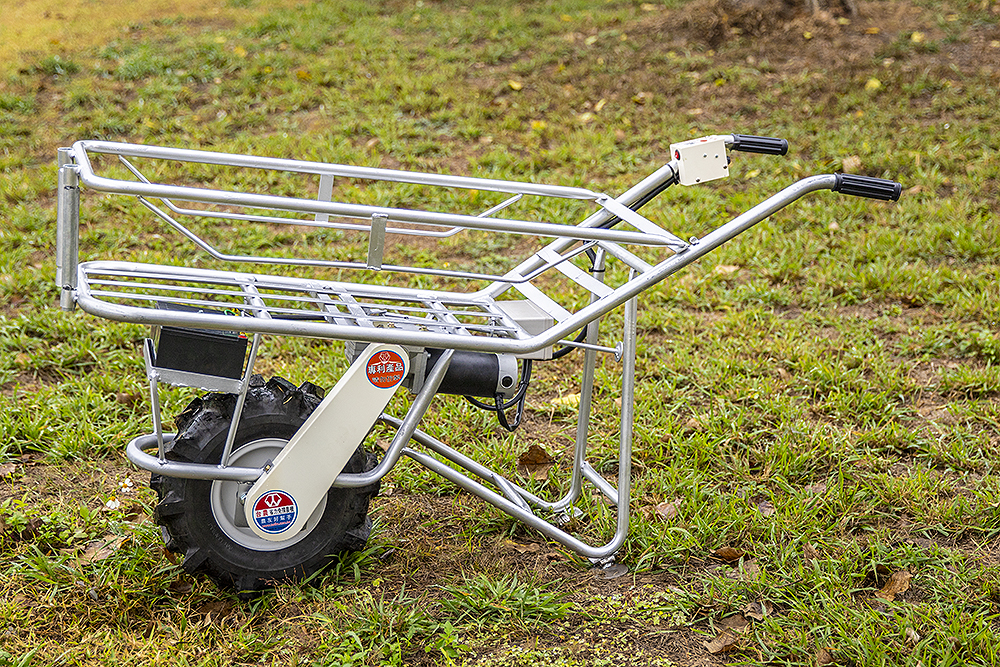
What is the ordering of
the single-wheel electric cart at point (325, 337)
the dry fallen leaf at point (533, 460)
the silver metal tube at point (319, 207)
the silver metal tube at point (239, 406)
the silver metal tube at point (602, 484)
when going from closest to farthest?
1. the silver metal tube at point (319, 207)
2. the single-wheel electric cart at point (325, 337)
3. the silver metal tube at point (239, 406)
4. the silver metal tube at point (602, 484)
5. the dry fallen leaf at point (533, 460)

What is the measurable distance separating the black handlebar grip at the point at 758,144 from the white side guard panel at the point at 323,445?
974 millimetres

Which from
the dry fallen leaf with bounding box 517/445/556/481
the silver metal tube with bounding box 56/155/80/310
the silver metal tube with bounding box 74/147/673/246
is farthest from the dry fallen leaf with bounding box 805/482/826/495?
the silver metal tube with bounding box 56/155/80/310

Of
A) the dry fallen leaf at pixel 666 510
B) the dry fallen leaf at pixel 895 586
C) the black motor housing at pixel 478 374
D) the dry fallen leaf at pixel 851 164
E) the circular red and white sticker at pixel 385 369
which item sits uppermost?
the circular red and white sticker at pixel 385 369

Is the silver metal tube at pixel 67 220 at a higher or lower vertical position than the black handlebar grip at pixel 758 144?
lower

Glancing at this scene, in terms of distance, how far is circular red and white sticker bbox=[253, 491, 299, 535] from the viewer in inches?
80.4

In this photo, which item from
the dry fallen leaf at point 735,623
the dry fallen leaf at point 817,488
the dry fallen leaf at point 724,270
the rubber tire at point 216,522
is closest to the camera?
the rubber tire at point 216,522

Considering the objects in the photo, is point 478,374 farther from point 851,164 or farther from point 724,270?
point 851,164

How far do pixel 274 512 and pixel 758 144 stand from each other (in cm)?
147

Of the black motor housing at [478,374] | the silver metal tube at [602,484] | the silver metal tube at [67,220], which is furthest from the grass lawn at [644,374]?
the silver metal tube at [67,220]

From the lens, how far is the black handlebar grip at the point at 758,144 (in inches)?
86.2

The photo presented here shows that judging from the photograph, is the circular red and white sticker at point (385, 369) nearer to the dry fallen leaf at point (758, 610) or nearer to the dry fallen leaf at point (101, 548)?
the dry fallen leaf at point (101, 548)

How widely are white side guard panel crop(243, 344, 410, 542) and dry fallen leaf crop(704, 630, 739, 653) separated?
962mm

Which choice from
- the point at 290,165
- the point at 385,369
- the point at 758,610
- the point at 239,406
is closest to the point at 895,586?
the point at 758,610

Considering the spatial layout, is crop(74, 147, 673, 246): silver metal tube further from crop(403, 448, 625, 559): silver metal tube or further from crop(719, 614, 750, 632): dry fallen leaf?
crop(719, 614, 750, 632): dry fallen leaf
